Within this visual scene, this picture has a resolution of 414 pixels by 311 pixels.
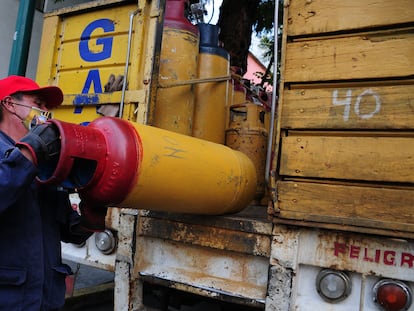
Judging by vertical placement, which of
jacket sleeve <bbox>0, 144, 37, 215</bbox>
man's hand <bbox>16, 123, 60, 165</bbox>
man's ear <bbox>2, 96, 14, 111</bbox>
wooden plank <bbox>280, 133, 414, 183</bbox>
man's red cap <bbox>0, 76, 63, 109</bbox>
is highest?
man's red cap <bbox>0, 76, 63, 109</bbox>

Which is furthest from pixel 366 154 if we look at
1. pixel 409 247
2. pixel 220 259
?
pixel 220 259

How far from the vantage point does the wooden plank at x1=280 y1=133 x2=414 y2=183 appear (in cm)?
190

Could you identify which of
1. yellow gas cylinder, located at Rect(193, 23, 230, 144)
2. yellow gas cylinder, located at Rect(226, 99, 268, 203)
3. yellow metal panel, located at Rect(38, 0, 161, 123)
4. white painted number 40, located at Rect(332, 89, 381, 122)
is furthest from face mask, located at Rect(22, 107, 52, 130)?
yellow gas cylinder, located at Rect(226, 99, 268, 203)

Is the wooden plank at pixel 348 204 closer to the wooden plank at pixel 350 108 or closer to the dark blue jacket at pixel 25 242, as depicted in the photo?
the wooden plank at pixel 350 108

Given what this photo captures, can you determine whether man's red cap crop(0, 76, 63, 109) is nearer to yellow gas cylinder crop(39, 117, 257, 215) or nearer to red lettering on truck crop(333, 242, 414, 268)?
yellow gas cylinder crop(39, 117, 257, 215)

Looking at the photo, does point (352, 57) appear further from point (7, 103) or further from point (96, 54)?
point (96, 54)

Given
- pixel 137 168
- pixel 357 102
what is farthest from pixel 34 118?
pixel 357 102

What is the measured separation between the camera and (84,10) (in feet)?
10.7

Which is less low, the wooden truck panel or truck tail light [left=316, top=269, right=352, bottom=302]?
the wooden truck panel

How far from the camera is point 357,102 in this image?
2.04 m

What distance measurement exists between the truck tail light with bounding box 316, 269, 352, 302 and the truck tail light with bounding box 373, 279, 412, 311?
147mm

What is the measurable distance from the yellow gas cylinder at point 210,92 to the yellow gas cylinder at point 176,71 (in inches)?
4.4

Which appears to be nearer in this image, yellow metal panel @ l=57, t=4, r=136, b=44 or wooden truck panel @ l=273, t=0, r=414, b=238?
wooden truck panel @ l=273, t=0, r=414, b=238

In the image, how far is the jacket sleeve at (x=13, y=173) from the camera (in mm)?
1410
